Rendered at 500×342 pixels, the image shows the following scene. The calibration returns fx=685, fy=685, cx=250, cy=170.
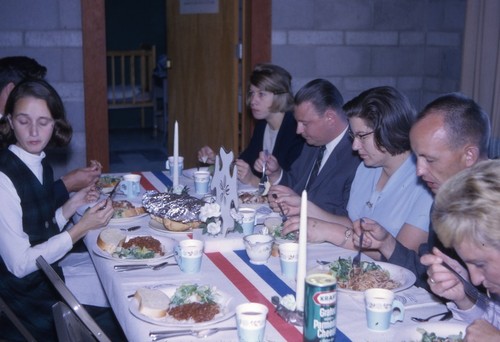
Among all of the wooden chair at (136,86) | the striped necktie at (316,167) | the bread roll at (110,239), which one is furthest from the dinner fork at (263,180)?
the wooden chair at (136,86)

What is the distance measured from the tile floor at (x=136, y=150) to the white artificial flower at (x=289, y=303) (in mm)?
4718

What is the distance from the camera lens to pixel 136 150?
7.35m

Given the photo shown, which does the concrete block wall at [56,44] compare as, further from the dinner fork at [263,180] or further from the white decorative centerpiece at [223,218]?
the white decorative centerpiece at [223,218]

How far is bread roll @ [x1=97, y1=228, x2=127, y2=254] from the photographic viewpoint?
2.21 metres

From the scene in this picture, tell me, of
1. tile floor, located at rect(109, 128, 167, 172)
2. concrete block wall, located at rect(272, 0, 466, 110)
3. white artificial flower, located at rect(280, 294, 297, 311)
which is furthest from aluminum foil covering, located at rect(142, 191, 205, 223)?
tile floor, located at rect(109, 128, 167, 172)

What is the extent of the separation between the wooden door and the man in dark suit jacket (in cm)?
163

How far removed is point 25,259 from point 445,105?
142cm

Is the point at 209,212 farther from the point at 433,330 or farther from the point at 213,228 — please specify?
the point at 433,330

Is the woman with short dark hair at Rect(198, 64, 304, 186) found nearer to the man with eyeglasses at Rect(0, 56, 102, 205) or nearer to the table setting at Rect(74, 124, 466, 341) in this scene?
the man with eyeglasses at Rect(0, 56, 102, 205)

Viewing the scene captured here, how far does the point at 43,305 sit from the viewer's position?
240 cm

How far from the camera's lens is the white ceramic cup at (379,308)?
5.28 feet

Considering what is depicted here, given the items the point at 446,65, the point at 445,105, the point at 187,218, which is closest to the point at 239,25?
the point at 446,65

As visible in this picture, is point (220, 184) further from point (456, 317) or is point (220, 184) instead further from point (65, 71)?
point (65, 71)

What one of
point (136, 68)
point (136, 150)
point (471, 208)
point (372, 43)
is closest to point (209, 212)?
point (471, 208)
